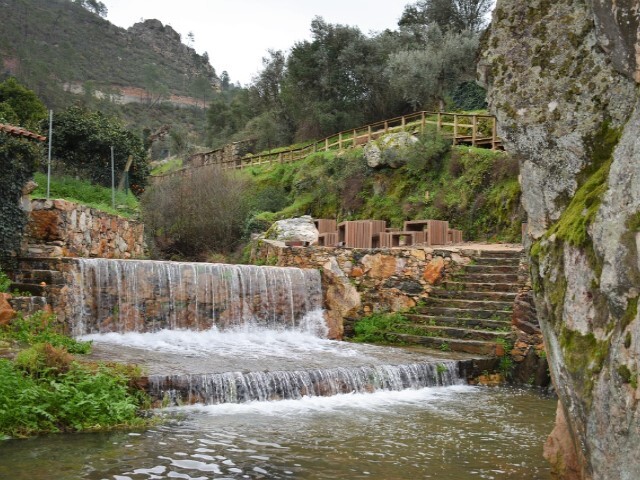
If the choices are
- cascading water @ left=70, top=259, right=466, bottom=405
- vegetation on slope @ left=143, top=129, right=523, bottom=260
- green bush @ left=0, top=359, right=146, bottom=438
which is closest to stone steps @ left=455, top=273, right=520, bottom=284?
cascading water @ left=70, top=259, right=466, bottom=405

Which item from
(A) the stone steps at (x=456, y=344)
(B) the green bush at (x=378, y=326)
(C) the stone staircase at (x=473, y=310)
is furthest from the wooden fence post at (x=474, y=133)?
(A) the stone steps at (x=456, y=344)

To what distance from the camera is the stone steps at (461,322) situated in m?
12.9

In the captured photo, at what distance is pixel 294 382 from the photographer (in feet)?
30.6

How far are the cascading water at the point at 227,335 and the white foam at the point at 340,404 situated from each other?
0.16m

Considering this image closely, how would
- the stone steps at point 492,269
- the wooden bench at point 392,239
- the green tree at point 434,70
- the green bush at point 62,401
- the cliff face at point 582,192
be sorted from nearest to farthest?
the cliff face at point 582,192 < the green bush at point 62,401 < the stone steps at point 492,269 < the wooden bench at point 392,239 < the green tree at point 434,70

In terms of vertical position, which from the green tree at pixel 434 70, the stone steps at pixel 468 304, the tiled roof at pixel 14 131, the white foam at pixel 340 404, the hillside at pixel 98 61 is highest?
the hillside at pixel 98 61

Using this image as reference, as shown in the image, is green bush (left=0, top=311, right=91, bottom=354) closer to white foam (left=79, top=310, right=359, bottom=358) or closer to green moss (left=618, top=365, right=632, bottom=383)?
white foam (left=79, top=310, right=359, bottom=358)

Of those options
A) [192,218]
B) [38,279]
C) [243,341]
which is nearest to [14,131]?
[38,279]

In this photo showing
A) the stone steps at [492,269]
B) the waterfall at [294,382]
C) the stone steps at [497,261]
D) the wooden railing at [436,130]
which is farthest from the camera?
the wooden railing at [436,130]

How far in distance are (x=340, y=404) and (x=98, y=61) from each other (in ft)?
254

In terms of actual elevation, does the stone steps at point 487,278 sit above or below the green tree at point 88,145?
below

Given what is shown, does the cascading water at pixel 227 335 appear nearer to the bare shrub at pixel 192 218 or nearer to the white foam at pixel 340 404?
the white foam at pixel 340 404

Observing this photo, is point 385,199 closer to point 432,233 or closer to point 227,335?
point 432,233

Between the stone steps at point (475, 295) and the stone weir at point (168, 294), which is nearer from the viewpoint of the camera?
the stone weir at point (168, 294)
